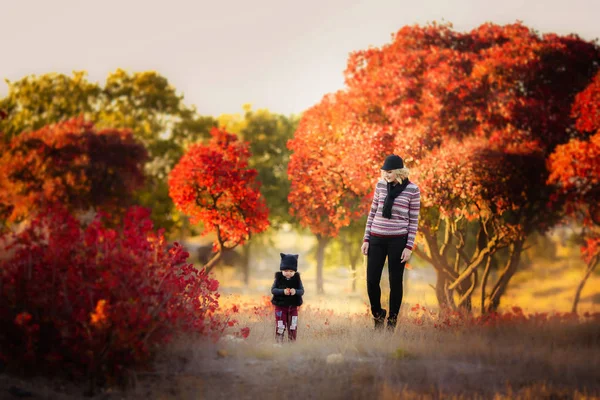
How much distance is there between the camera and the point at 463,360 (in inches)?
357

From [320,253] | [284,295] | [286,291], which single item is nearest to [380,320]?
[284,295]

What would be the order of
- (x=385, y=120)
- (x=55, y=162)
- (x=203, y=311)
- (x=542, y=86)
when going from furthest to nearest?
(x=55, y=162), (x=385, y=120), (x=542, y=86), (x=203, y=311)

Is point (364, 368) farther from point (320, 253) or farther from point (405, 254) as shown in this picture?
point (320, 253)

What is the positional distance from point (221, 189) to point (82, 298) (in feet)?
32.2

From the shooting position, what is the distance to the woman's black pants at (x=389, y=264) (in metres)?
9.57

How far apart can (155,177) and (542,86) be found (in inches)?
756

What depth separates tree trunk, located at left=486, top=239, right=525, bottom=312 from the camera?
1509 centimetres

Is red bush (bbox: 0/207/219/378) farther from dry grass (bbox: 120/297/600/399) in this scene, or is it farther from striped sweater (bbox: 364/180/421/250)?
striped sweater (bbox: 364/180/421/250)

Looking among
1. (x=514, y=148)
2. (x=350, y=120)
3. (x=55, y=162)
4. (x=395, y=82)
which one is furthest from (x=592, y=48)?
(x=55, y=162)

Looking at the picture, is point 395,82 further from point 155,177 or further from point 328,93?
point 155,177

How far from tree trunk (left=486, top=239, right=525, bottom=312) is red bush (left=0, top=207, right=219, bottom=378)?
9.58 m

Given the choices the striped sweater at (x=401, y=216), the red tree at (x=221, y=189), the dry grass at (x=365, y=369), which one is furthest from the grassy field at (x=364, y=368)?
the red tree at (x=221, y=189)

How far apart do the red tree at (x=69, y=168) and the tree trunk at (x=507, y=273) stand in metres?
15.2

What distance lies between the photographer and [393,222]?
9.53 m
